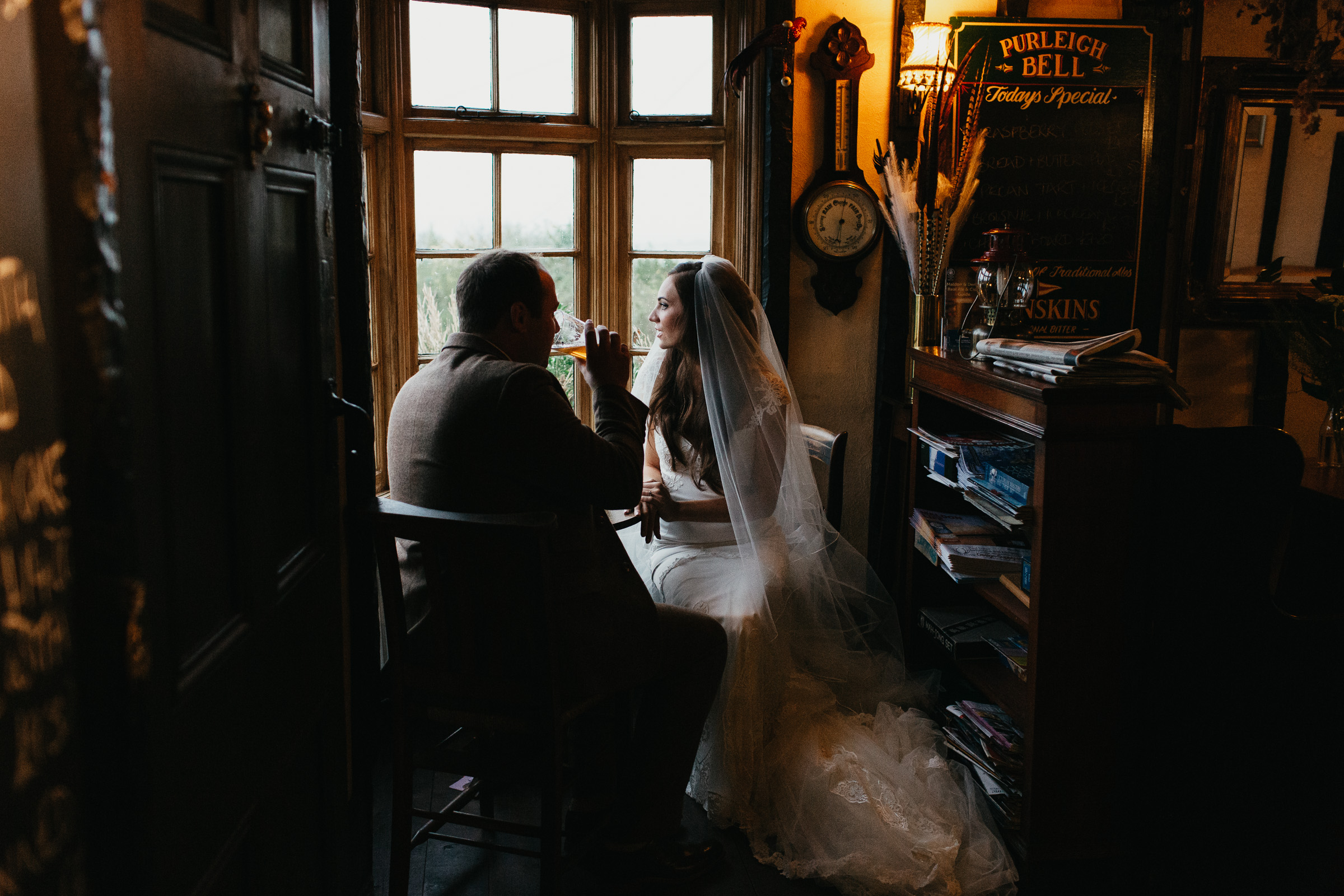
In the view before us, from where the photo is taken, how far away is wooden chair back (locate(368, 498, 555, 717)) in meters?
1.91

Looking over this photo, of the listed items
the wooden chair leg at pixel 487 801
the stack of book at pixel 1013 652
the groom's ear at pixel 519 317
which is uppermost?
the groom's ear at pixel 519 317

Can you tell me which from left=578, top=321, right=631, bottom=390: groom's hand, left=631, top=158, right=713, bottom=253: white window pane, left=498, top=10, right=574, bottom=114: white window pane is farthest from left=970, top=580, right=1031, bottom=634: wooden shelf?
left=498, top=10, right=574, bottom=114: white window pane

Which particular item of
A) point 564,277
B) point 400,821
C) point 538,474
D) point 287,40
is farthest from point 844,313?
point 287,40

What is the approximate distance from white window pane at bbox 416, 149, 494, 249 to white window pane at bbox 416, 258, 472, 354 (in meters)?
0.06

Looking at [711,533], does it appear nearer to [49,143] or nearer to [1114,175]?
[1114,175]

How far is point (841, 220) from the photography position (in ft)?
11.6

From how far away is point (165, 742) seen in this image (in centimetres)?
93

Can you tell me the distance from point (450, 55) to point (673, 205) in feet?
3.04

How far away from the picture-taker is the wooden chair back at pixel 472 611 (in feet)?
6.26

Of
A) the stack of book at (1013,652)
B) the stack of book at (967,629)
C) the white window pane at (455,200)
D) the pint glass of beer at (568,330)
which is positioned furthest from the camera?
the white window pane at (455,200)

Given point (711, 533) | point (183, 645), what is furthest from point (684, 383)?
point (183, 645)

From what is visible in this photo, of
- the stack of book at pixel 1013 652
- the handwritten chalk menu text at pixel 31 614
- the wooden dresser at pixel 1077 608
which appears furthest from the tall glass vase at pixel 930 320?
the handwritten chalk menu text at pixel 31 614

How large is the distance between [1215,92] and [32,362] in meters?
3.85

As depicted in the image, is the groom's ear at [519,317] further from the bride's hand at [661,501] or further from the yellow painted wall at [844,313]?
the yellow painted wall at [844,313]
